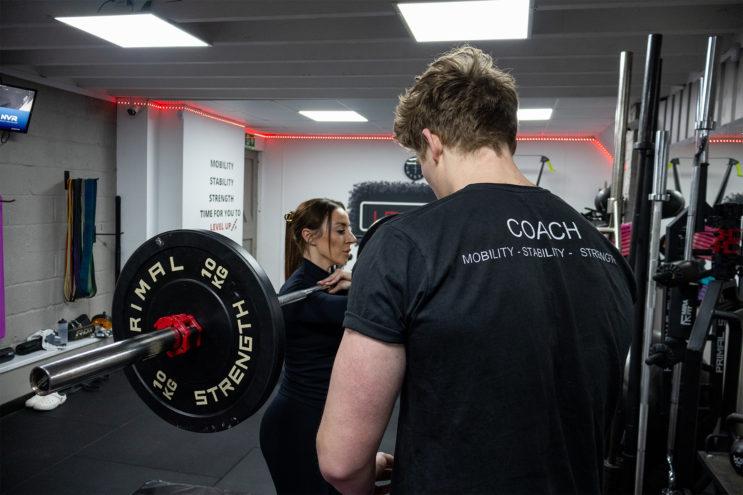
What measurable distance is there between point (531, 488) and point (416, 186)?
658 centimetres

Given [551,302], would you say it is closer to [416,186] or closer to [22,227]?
[22,227]

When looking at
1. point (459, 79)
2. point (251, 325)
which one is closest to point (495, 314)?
point (459, 79)

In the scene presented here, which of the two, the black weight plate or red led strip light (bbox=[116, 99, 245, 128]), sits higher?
red led strip light (bbox=[116, 99, 245, 128])

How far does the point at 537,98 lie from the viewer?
459 centimetres

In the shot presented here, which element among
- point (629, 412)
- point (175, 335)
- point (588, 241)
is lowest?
point (629, 412)

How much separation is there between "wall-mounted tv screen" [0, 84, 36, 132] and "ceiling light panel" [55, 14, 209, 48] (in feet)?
3.64

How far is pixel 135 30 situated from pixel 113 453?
8.14ft

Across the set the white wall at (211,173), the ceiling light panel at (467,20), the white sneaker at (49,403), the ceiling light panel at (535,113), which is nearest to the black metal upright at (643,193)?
the ceiling light panel at (467,20)

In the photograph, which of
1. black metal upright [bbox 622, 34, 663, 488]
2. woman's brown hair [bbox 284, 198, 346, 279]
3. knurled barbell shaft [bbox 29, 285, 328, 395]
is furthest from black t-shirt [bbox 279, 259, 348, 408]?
black metal upright [bbox 622, 34, 663, 488]

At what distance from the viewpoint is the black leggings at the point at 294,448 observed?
180 cm

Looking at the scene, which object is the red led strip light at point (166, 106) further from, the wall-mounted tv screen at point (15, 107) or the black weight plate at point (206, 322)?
the black weight plate at point (206, 322)

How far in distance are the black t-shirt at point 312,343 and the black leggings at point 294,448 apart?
5cm

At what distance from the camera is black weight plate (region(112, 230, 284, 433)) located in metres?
1.10

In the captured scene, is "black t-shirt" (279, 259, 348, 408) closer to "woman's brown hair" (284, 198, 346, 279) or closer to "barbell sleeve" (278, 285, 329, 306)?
"barbell sleeve" (278, 285, 329, 306)
